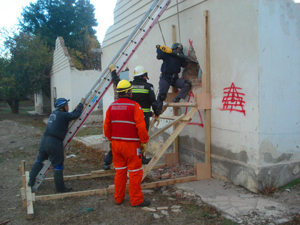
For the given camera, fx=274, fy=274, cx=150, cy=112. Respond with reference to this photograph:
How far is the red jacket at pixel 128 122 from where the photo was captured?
162 inches

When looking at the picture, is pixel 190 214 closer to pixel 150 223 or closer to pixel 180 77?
pixel 150 223

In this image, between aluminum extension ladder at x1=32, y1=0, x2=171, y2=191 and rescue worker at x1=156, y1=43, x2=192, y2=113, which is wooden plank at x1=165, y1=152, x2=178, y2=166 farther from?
aluminum extension ladder at x1=32, y1=0, x2=171, y2=191

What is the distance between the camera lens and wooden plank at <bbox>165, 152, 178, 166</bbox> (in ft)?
20.9

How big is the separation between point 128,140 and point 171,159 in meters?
2.45

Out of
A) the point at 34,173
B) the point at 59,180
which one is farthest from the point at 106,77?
the point at 34,173

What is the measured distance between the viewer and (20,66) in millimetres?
20656

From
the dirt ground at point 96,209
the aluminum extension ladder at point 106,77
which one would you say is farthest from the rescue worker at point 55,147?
the dirt ground at point 96,209

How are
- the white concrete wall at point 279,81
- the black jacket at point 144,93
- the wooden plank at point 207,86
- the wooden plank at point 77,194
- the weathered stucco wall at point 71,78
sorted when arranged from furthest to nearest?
the weathered stucco wall at point 71,78 → the wooden plank at point 207,86 → the black jacket at point 144,93 → the wooden plank at point 77,194 → the white concrete wall at point 279,81

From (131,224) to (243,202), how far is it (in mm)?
1703

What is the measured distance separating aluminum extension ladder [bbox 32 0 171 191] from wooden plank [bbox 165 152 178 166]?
7.19 ft

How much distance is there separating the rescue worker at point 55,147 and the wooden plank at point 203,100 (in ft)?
7.42

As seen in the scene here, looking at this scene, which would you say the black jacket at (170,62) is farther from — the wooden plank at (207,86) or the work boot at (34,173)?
the work boot at (34,173)

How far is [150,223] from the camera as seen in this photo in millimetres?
3752

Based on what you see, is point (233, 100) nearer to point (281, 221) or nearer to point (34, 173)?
point (281, 221)
